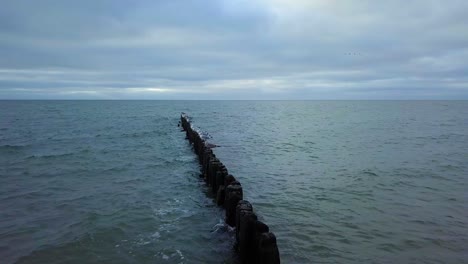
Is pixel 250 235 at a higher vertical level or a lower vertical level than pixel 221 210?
higher

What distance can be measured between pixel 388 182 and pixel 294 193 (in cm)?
494

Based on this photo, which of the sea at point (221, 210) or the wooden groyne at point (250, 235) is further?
the sea at point (221, 210)

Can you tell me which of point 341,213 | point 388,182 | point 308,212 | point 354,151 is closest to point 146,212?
point 308,212

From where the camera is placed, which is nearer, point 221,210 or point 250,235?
point 250,235

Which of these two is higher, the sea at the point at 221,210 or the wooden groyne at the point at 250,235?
the wooden groyne at the point at 250,235

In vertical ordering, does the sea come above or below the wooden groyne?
below

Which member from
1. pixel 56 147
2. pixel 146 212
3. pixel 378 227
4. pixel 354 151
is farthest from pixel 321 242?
pixel 56 147

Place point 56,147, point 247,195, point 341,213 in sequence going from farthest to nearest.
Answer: point 56,147
point 247,195
point 341,213

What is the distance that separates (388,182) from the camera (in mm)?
15219

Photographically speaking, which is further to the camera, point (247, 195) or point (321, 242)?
point (247, 195)

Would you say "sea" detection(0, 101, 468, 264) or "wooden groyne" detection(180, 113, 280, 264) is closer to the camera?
"wooden groyne" detection(180, 113, 280, 264)

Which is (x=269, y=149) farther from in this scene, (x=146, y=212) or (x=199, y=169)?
(x=146, y=212)

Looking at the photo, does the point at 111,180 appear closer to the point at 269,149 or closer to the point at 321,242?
the point at 321,242

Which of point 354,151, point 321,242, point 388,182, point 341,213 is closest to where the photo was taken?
point 321,242
